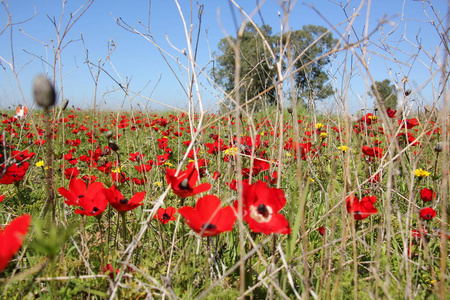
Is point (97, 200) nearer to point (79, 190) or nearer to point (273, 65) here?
point (79, 190)

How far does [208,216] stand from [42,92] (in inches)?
18.6

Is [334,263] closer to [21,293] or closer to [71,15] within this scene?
[21,293]

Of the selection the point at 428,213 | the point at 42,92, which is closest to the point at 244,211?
the point at 42,92

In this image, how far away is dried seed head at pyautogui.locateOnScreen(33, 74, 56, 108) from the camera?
0.65m

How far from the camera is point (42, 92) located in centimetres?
65

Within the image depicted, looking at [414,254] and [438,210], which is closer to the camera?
[414,254]

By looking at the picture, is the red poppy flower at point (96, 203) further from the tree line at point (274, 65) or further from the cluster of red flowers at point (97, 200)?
the tree line at point (274, 65)

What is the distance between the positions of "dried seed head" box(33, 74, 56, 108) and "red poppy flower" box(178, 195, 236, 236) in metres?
0.37

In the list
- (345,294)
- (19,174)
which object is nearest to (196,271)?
(345,294)

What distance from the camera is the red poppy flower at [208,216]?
72 centimetres

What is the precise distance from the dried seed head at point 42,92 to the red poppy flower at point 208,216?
0.37 metres

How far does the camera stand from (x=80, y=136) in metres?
4.92

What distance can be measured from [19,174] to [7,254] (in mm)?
1080

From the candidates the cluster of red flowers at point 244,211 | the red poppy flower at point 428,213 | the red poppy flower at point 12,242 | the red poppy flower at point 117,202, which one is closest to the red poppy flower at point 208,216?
the cluster of red flowers at point 244,211
